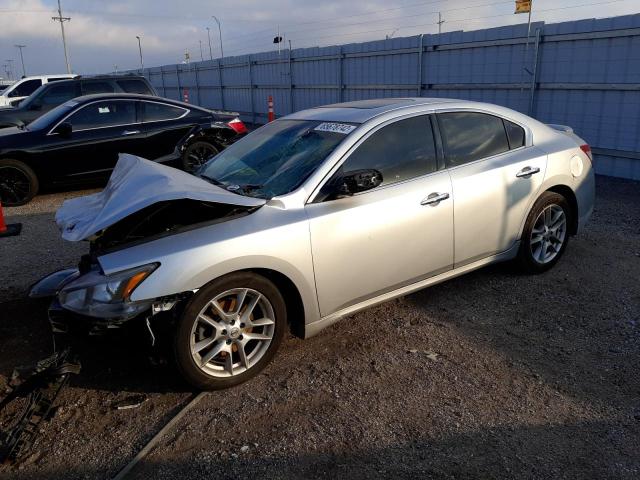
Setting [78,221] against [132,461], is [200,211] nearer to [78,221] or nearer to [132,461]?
[78,221]

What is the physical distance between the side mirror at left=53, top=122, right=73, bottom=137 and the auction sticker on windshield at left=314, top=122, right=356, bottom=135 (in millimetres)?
5530

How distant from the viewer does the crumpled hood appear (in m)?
2.96

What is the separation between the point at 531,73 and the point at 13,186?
8.98 m

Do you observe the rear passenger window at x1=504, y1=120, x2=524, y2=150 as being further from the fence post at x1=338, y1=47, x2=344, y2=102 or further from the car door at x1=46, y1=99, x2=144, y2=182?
the fence post at x1=338, y1=47, x2=344, y2=102

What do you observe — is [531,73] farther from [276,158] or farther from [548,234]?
[276,158]

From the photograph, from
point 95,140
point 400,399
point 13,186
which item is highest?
point 95,140

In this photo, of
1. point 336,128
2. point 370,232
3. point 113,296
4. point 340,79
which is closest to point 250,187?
point 336,128

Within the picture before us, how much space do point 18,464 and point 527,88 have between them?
9.81m

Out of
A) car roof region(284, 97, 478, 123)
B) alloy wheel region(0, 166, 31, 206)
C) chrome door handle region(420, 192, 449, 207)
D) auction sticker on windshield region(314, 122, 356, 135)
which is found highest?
car roof region(284, 97, 478, 123)

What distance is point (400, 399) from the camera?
9.90 ft

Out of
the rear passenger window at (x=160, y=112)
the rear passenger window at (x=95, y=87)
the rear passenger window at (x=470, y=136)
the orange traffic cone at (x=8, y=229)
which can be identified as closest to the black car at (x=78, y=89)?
the rear passenger window at (x=95, y=87)

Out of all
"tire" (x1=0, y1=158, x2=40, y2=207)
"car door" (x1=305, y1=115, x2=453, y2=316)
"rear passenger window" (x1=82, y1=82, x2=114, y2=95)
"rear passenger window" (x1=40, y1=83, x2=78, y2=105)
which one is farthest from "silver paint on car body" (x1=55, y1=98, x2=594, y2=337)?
"rear passenger window" (x1=40, y1=83, x2=78, y2=105)

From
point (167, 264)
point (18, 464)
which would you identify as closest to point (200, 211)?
point (167, 264)

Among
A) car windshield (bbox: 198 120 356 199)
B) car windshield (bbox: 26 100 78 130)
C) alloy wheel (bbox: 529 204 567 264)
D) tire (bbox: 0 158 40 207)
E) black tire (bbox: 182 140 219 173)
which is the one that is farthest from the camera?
black tire (bbox: 182 140 219 173)
